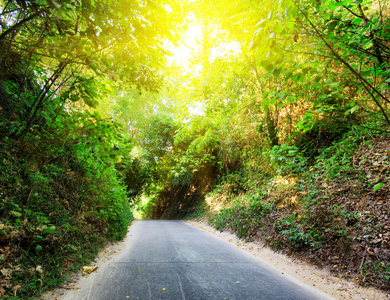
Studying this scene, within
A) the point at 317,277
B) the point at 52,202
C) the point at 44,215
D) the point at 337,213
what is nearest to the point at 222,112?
the point at 337,213

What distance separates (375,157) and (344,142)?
3.47 ft

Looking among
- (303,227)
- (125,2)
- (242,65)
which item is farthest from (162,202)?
(125,2)

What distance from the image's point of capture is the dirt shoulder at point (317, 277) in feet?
9.52

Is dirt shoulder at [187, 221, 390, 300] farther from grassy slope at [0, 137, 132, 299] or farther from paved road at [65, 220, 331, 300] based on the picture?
grassy slope at [0, 137, 132, 299]

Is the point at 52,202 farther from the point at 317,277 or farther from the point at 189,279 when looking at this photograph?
the point at 317,277

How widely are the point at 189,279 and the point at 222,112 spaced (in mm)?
6509

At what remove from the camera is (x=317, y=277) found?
3551mm

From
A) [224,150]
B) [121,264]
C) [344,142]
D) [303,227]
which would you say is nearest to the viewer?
[121,264]

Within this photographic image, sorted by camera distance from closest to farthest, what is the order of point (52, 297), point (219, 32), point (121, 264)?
point (52, 297) → point (121, 264) → point (219, 32)

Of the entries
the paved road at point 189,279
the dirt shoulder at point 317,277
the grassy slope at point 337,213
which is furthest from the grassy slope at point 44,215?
the grassy slope at point 337,213

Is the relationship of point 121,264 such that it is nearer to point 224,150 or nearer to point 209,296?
point 209,296

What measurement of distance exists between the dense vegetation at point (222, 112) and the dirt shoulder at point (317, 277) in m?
0.18

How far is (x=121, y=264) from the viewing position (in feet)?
13.1

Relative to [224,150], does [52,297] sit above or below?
below
